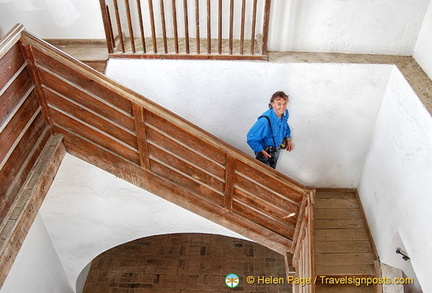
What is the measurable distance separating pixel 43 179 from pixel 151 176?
0.97 m

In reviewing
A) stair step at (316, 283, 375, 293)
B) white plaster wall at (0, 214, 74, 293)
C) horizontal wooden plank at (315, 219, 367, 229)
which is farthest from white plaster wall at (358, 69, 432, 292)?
white plaster wall at (0, 214, 74, 293)

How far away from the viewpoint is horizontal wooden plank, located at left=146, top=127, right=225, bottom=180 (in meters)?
3.51

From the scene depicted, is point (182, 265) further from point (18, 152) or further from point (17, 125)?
point (17, 125)

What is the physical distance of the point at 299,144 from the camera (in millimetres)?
5277

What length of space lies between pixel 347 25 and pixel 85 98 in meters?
2.99

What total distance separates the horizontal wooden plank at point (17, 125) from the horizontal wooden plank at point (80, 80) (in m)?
0.32

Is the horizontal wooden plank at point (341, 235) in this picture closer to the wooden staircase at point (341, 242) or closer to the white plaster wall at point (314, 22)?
the wooden staircase at point (341, 242)

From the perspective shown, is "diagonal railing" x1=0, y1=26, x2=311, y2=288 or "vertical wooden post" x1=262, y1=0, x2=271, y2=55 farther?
"vertical wooden post" x1=262, y1=0, x2=271, y2=55

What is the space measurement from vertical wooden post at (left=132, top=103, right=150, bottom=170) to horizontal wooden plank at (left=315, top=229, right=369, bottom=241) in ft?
8.59

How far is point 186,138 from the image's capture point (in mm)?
3506

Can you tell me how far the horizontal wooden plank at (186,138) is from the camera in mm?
3398

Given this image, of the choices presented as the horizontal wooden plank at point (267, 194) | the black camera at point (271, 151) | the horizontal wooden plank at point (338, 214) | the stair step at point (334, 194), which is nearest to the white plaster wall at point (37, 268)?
the horizontal wooden plank at point (267, 194)

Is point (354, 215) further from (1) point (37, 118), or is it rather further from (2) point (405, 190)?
(1) point (37, 118)

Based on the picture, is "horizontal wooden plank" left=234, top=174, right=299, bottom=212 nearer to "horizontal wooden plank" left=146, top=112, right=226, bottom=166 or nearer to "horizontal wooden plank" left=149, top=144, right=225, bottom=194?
"horizontal wooden plank" left=149, top=144, right=225, bottom=194
